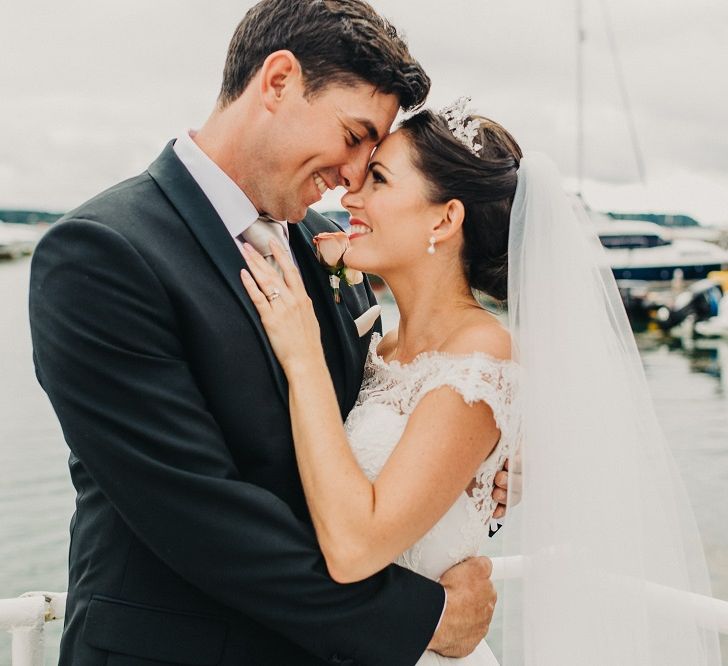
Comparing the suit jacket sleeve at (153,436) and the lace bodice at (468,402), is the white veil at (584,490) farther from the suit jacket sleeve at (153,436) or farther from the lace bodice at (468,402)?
the suit jacket sleeve at (153,436)

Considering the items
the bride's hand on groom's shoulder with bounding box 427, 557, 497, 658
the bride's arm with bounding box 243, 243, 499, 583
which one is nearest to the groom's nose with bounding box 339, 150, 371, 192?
the bride's arm with bounding box 243, 243, 499, 583

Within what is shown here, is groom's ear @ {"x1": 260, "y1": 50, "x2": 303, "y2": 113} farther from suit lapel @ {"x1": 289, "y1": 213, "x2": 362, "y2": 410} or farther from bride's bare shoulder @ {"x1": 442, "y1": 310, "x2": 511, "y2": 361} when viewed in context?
bride's bare shoulder @ {"x1": 442, "y1": 310, "x2": 511, "y2": 361}

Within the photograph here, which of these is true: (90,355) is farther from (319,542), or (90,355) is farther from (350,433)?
(350,433)

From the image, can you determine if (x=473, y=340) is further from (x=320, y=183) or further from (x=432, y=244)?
(x=320, y=183)

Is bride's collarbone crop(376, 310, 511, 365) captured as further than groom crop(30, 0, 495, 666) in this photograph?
Yes

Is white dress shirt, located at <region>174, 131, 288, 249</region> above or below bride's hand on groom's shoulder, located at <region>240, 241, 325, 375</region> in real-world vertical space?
above

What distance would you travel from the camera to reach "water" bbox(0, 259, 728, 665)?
10211 mm

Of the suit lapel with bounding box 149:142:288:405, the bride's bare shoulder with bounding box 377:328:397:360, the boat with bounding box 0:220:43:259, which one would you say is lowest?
the bride's bare shoulder with bounding box 377:328:397:360

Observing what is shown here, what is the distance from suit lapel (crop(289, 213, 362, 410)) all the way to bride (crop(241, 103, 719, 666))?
10cm

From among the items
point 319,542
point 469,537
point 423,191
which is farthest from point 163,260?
point 469,537

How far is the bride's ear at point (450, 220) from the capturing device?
2225 millimetres

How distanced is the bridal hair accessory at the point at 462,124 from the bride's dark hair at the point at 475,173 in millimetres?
14

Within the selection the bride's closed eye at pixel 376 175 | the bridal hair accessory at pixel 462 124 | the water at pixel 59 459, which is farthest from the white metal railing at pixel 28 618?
Result: the water at pixel 59 459

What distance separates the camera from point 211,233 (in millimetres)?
1806
